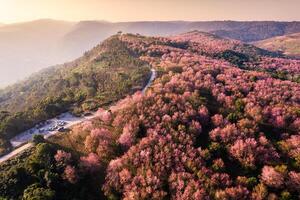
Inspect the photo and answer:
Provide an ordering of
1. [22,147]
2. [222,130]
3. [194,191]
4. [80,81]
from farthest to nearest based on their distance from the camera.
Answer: [80,81]
[22,147]
[222,130]
[194,191]

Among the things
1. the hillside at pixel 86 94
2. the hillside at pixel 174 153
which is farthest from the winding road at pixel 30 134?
the hillside at pixel 174 153

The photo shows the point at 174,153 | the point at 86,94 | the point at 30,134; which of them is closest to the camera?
the point at 174,153

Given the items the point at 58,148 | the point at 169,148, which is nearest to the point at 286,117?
the point at 169,148

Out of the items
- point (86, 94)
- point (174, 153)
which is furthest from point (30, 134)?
point (174, 153)

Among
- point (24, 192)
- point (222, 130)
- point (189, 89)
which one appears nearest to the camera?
point (24, 192)

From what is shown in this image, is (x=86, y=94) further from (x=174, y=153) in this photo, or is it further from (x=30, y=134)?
(x=174, y=153)

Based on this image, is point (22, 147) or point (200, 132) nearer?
point (200, 132)

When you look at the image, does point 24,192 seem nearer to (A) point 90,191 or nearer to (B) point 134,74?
(A) point 90,191

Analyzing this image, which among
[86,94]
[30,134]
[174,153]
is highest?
[174,153]

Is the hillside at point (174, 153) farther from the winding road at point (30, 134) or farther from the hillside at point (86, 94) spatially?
the hillside at point (86, 94)
